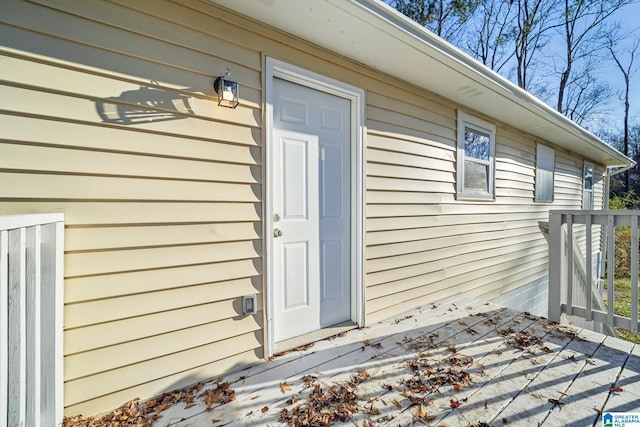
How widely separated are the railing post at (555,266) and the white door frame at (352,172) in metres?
1.84

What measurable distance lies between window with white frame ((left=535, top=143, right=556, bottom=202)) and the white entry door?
480cm

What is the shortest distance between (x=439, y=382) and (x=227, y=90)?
7.61ft

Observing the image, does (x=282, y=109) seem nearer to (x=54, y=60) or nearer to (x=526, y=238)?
(x=54, y=60)

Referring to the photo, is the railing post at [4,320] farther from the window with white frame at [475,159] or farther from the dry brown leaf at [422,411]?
the window with white frame at [475,159]

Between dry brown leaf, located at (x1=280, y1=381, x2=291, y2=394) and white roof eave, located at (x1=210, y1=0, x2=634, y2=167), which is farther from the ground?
white roof eave, located at (x1=210, y1=0, x2=634, y2=167)

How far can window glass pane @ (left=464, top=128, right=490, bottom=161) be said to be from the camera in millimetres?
3950

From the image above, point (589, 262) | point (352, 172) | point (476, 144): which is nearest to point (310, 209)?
point (352, 172)

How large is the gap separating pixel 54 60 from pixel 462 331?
3400mm

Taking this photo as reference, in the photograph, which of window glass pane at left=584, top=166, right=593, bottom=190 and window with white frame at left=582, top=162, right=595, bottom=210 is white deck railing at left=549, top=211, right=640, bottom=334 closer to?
window with white frame at left=582, top=162, right=595, bottom=210

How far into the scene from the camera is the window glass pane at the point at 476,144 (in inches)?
155

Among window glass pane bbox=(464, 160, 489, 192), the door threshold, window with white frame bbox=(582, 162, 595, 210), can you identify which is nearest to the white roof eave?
window glass pane bbox=(464, 160, 489, 192)

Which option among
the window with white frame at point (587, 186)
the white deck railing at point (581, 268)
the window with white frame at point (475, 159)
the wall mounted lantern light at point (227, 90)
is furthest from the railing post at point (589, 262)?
the window with white frame at point (587, 186)

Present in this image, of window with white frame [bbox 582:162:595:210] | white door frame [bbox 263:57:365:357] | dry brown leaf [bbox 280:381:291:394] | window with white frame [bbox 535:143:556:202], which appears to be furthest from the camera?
window with white frame [bbox 582:162:595:210]

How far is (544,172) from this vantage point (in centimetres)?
566
